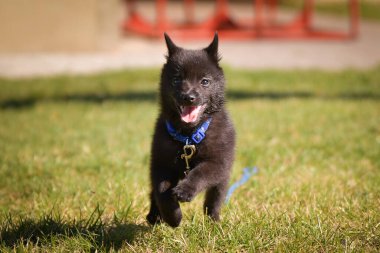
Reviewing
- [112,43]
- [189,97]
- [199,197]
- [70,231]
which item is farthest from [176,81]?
[112,43]

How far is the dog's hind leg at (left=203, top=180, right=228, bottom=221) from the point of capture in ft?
11.8

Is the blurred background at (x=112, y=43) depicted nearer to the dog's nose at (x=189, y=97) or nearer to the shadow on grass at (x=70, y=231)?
the shadow on grass at (x=70, y=231)

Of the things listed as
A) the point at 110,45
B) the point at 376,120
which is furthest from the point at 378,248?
the point at 110,45

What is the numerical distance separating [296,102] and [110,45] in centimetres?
691

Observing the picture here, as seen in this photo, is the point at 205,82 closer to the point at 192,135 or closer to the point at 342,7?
the point at 192,135

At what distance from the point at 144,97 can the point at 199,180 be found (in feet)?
21.7

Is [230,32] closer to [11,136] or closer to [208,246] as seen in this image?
[11,136]

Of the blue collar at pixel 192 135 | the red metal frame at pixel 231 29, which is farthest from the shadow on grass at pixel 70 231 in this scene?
the red metal frame at pixel 231 29

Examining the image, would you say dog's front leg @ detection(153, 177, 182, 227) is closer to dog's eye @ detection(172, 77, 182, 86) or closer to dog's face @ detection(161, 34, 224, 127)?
dog's face @ detection(161, 34, 224, 127)

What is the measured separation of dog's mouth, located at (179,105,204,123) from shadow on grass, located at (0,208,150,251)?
75 centimetres

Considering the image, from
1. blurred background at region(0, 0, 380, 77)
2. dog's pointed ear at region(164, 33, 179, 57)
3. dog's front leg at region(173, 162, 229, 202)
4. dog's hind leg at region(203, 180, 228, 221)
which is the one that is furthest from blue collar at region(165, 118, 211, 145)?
blurred background at region(0, 0, 380, 77)

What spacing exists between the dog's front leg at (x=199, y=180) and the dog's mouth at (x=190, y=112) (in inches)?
11.4

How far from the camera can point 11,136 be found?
6.96 meters

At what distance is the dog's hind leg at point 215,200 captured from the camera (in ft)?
11.8
